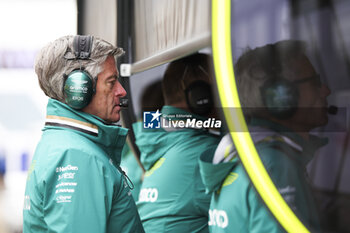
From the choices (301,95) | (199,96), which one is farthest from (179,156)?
(301,95)

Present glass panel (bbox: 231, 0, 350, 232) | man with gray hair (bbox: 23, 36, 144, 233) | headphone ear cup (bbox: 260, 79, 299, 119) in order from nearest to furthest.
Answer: glass panel (bbox: 231, 0, 350, 232)
headphone ear cup (bbox: 260, 79, 299, 119)
man with gray hair (bbox: 23, 36, 144, 233)

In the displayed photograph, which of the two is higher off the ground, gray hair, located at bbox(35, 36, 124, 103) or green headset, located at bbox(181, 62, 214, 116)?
gray hair, located at bbox(35, 36, 124, 103)

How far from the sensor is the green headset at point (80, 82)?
158cm

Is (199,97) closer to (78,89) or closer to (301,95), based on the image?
(78,89)

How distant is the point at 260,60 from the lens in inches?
55.1

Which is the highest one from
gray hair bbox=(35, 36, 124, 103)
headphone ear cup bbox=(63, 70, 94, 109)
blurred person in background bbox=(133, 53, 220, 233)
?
gray hair bbox=(35, 36, 124, 103)

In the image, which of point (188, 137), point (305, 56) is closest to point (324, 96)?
point (305, 56)

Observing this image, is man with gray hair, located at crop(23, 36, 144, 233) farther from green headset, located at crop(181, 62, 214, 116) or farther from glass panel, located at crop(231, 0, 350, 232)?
glass panel, located at crop(231, 0, 350, 232)

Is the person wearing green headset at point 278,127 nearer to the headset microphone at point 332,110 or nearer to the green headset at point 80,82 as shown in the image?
the headset microphone at point 332,110

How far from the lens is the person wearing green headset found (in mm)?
1233

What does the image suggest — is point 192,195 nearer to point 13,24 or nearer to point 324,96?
point 324,96

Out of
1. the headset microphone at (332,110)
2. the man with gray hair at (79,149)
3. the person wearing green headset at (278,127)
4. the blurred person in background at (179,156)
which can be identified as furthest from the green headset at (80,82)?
the headset microphone at (332,110)

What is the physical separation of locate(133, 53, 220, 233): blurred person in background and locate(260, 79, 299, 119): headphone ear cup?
0.39 metres

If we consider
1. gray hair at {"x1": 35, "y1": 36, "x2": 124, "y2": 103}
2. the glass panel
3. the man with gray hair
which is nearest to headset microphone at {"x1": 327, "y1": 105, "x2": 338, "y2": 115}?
the glass panel
